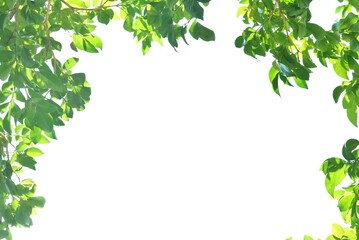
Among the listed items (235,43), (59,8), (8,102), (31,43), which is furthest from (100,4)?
(235,43)

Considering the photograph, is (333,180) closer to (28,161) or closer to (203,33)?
(203,33)

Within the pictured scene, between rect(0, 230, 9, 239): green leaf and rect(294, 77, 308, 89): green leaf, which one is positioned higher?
rect(294, 77, 308, 89): green leaf

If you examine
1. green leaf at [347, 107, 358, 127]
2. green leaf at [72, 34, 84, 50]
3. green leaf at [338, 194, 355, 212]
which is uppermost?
green leaf at [72, 34, 84, 50]

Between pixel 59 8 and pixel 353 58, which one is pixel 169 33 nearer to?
pixel 353 58

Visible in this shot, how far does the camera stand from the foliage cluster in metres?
2.43

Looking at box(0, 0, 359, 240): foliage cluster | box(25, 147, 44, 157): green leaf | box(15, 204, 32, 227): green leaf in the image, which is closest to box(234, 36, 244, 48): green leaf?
box(0, 0, 359, 240): foliage cluster

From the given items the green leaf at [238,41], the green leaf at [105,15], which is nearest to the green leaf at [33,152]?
the green leaf at [105,15]

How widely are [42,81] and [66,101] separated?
0.56 m

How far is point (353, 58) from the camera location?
2645 mm

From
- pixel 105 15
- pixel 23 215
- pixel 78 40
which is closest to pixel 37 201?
pixel 23 215

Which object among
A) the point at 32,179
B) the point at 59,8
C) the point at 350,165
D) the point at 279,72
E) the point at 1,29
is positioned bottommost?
the point at 350,165

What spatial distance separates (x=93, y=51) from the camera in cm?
325

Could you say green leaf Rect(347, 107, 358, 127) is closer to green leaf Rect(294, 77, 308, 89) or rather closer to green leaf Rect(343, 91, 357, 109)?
green leaf Rect(343, 91, 357, 109)

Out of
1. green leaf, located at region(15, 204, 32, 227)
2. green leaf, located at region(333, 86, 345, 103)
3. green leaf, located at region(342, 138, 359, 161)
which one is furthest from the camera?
green leaf, located at region(15, 204, 32, 227)
